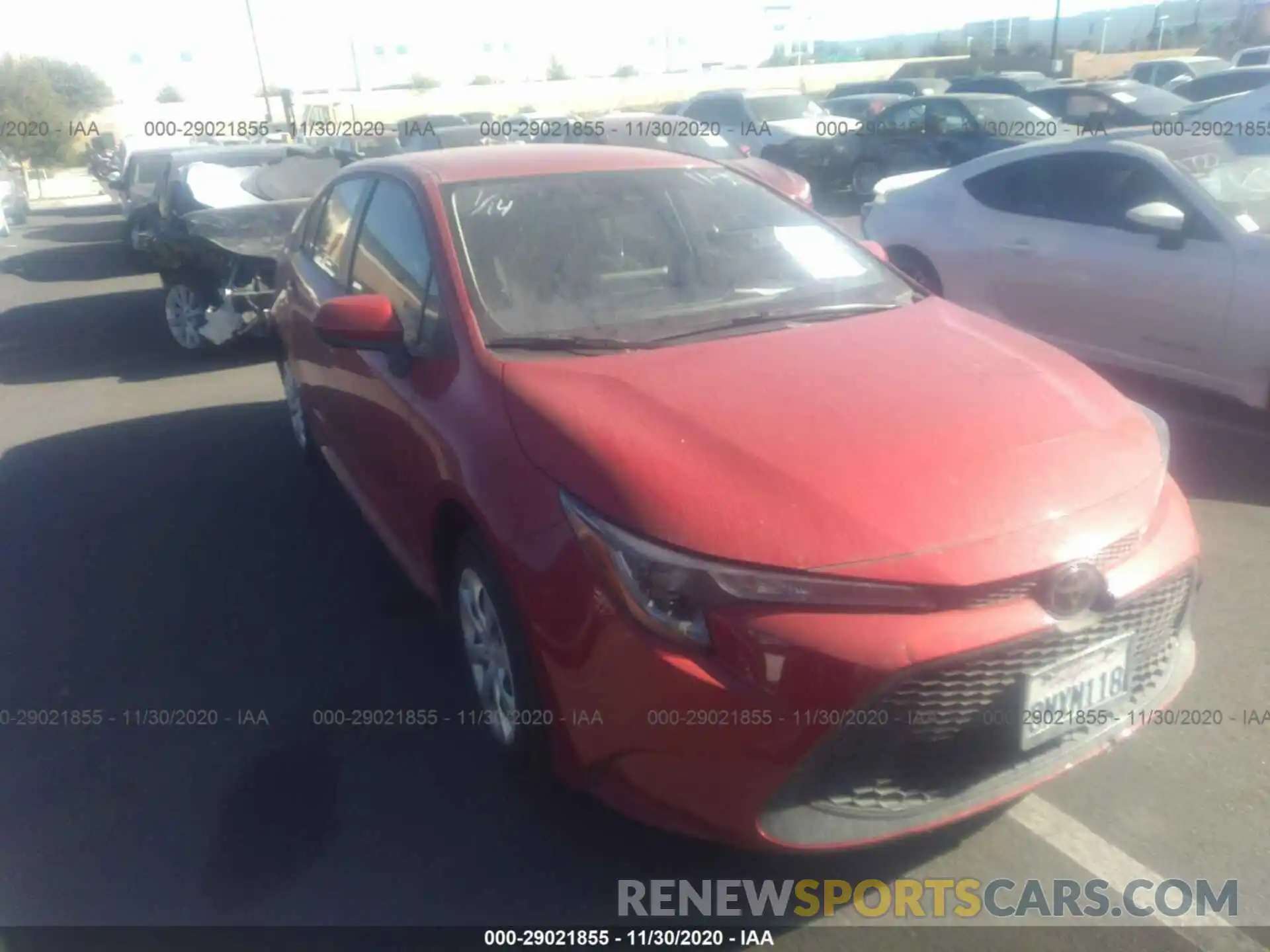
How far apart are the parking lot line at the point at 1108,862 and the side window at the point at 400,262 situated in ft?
7.23

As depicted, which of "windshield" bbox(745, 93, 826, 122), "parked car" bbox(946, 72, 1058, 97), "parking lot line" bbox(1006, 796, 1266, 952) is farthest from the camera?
"parked car" bbox(946, 72, 1058, 97)

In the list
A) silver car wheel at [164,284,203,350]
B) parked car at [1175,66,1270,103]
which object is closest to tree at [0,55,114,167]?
silver car wheel at [164,284,203,350]

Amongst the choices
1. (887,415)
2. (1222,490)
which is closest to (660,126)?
(1222,490)

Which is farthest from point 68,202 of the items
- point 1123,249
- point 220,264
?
point 1123,249

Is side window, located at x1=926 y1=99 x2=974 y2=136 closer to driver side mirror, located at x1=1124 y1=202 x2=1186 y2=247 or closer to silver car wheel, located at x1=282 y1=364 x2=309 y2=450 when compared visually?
driver side mirror, located at x1=1124 y1=202 x2=1186 y2=247

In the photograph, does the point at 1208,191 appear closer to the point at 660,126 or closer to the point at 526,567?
the point at 526,567

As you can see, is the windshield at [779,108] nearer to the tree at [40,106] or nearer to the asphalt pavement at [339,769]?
the asphalt pavement at [339,769]

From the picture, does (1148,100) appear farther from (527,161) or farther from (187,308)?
(527,161)

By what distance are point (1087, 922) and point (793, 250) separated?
2306 millimetres

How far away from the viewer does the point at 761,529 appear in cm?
242

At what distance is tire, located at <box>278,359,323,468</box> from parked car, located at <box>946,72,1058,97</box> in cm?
1797

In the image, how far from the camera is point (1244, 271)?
5223 mm

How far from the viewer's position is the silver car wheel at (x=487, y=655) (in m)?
3.05

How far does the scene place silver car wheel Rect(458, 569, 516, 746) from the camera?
3.05 meters
